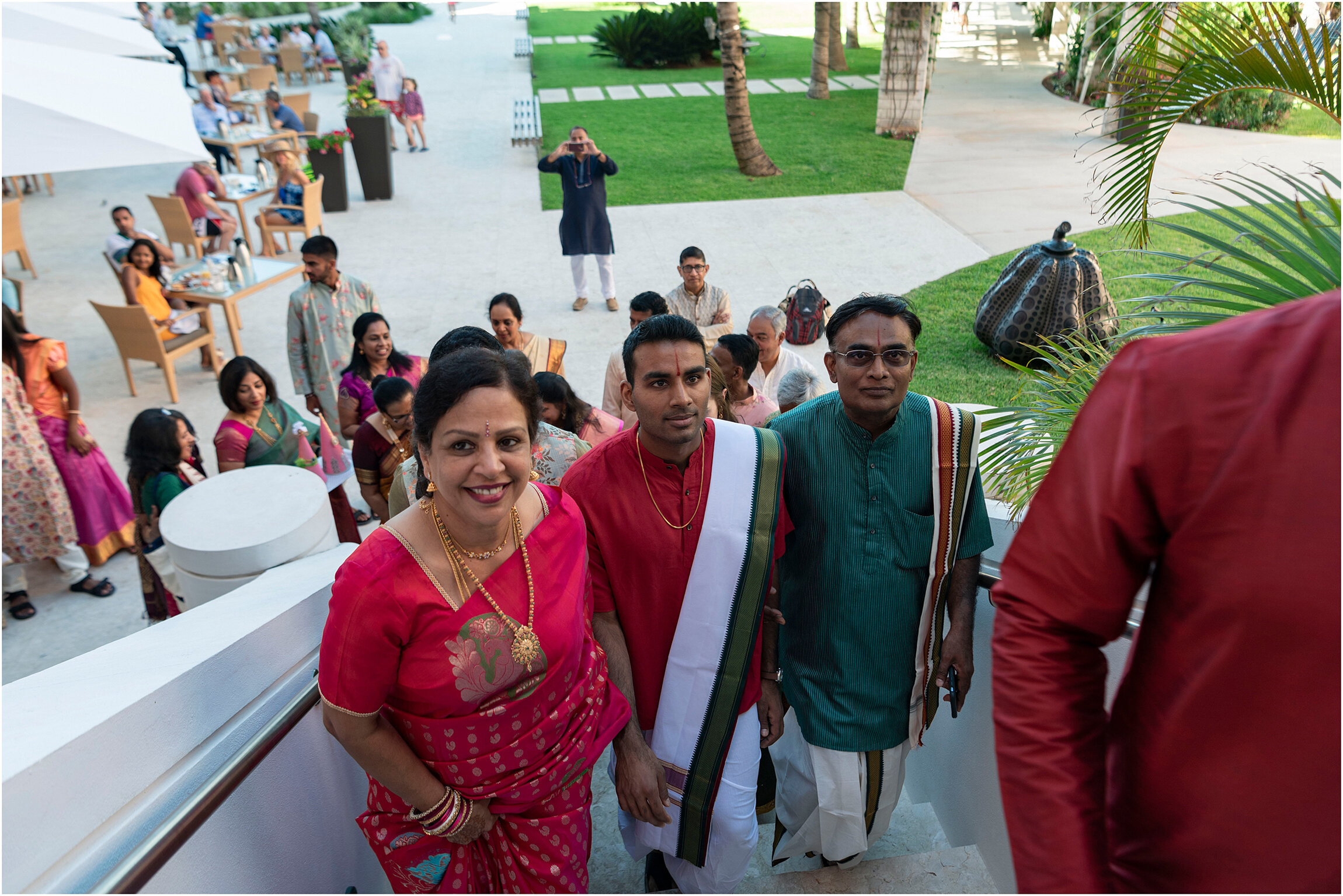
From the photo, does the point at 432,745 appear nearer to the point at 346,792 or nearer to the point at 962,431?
the point at 346,792

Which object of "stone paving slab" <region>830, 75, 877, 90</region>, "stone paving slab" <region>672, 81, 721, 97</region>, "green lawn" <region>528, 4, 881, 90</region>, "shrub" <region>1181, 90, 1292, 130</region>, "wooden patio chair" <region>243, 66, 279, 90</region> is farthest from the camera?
"green lawn" <region>528, 4, 881, 90</region>

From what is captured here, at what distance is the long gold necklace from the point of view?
201 cm

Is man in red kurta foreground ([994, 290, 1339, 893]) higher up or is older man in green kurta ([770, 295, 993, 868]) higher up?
man in red kurta foreground ([994, 290, 1339, 893])

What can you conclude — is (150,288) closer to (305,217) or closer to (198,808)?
(305,217)

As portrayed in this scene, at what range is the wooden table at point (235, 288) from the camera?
809 cm

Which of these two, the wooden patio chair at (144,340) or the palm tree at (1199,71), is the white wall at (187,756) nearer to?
Result: the palm tree at (1199,71)

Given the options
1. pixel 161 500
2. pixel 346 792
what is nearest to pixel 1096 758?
pixel 346 792

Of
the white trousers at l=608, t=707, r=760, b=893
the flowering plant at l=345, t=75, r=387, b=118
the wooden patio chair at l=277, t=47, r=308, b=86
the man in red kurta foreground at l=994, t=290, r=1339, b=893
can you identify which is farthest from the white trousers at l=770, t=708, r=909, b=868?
the wooden patio chair at l=277, t=47, r=308, b=86

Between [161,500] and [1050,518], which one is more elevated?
[1050,518]

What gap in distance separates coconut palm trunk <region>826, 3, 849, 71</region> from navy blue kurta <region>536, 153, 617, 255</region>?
11.9 meters

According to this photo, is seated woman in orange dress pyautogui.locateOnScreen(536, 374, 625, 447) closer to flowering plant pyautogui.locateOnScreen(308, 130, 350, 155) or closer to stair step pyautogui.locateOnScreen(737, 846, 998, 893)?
stair step pyautogui.locateOnScreen(737, 846, 998, 893)

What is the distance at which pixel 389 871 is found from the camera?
2256 mm

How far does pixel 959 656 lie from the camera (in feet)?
8.22

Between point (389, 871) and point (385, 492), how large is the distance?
2696mm
